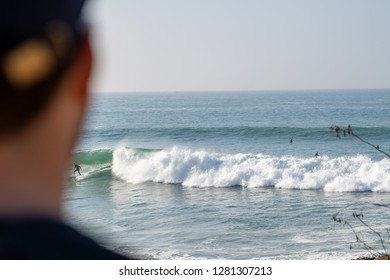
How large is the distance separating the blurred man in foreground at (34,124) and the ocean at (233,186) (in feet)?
8.00

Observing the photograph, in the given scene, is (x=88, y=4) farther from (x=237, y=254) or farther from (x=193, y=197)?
(x=193, y=197)

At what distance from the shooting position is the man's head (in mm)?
179

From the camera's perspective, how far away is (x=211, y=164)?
976cm

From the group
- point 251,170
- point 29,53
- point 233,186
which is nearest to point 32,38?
point 29,53

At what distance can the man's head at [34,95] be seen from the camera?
0.18 meters

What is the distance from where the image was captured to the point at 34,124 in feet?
0.63

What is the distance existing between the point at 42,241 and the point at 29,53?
0.17 ft

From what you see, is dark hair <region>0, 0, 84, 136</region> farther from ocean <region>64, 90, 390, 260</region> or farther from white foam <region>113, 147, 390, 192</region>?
white foam <region>113, 147, 390, 192</region>

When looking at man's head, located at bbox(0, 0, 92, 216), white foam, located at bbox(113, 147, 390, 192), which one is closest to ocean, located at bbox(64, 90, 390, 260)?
white foam, located at bbox(113, 147, 390, 192)

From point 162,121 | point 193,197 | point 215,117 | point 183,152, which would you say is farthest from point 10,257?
point 215,117

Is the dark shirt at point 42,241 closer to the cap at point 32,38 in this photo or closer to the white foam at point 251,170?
the cap at point 32,38

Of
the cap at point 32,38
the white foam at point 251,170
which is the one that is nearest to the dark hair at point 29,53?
the cap at point 32,38

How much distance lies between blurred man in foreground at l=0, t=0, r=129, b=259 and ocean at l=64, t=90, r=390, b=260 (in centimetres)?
244
